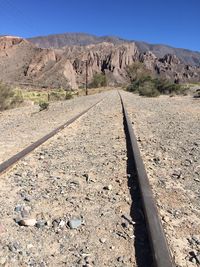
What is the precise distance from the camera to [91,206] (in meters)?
5.54

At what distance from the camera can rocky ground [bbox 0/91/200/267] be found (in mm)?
4172

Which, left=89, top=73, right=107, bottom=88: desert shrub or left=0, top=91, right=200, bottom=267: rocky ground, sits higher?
left=0, top=91, right=200, bottom=267: rocky ground

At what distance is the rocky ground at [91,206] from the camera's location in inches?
164

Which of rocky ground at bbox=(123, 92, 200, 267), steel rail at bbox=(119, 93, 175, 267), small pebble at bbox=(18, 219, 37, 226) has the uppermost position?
steel rail at bbox=(119, 93, 175, 267)

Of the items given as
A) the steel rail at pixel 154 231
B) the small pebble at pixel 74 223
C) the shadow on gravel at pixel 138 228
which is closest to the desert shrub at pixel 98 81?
the shadow on gravel at pixel 138 228

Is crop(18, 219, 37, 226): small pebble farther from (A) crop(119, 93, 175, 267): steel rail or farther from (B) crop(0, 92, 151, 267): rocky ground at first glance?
(A) crop(119, 93, 175, 267): steel rail

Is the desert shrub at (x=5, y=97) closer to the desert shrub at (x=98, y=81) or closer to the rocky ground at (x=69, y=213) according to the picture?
the rocky ground at (x=69, y=213)

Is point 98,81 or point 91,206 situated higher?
point 91,206

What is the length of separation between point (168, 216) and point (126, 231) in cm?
81

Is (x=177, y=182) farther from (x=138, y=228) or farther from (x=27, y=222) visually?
(x=27, y=222)

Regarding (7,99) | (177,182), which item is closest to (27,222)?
(177,182)

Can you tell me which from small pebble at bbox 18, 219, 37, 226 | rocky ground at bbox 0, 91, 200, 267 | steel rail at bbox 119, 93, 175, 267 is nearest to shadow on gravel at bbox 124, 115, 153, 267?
rocky ground at bbox 0, 91, 200, 267

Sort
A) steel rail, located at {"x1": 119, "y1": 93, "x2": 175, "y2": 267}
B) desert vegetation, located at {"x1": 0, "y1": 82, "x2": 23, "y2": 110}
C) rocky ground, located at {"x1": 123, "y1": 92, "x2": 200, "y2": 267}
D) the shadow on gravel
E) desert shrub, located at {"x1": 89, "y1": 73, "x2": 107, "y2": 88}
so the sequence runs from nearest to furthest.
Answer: steel rail, located at {"x1": 119, "y1": 93, "x2": 175, "y2": 267}, the shadow on gravel, rocky ground, located at {"x1": 123, "y1": 92, "x2": 200, "y2": 267}, desert vegetation, located at {"x1": 0, "y1": 82, "x2": 23, "y2": 110}, desert shrub, located at {"x1": 89, "y1": 73, "x2": 107, "y2": 88}

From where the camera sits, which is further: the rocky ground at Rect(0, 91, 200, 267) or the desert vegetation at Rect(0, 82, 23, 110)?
the desert vegetation at Rect(0, 82, 23, 110)
